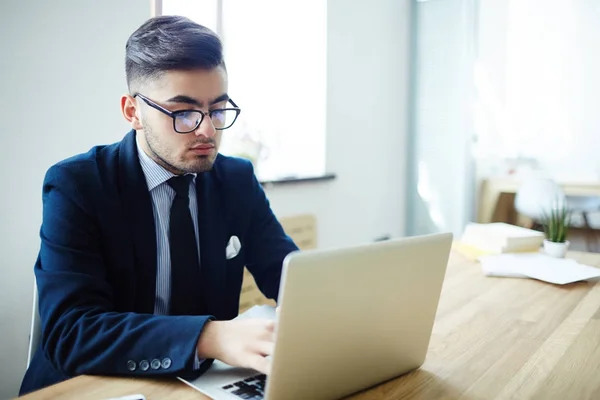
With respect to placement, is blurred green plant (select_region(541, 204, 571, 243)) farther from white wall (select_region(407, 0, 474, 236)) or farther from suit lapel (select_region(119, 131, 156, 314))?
white wall (select_region(407, 0, 474, 236))

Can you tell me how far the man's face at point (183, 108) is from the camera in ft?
3.64

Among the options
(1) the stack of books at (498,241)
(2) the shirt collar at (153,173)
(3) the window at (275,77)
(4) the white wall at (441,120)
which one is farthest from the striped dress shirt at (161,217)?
(4) the white wall at (441,120)

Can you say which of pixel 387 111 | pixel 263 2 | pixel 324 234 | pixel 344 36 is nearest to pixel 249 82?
pixel 263 2

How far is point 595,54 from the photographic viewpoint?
4539 mm

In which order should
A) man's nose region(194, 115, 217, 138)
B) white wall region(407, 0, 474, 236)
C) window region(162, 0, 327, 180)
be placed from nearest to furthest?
man's nose region(194, 115, 217, 138), window region(162, 0, 327, 180), white wall region(407, 0, 474, 236)

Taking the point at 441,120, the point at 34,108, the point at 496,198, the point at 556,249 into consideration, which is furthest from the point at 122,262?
the point at 496,198

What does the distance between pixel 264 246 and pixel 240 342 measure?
57cm

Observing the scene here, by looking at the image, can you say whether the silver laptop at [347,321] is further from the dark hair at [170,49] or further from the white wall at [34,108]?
the white wall at [34,108]

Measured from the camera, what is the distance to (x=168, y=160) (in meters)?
1.15

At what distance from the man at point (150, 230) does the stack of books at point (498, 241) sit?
77 cm

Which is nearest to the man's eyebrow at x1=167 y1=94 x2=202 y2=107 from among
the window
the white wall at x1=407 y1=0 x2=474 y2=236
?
the window

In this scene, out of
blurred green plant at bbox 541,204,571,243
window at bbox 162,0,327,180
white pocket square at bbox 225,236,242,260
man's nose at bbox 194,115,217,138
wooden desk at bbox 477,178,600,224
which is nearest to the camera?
man's nose at bbox 194,115,217,138

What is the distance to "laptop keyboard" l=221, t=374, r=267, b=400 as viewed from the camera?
2.52 ft

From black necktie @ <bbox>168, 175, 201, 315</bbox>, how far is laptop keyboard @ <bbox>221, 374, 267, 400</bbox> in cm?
40
